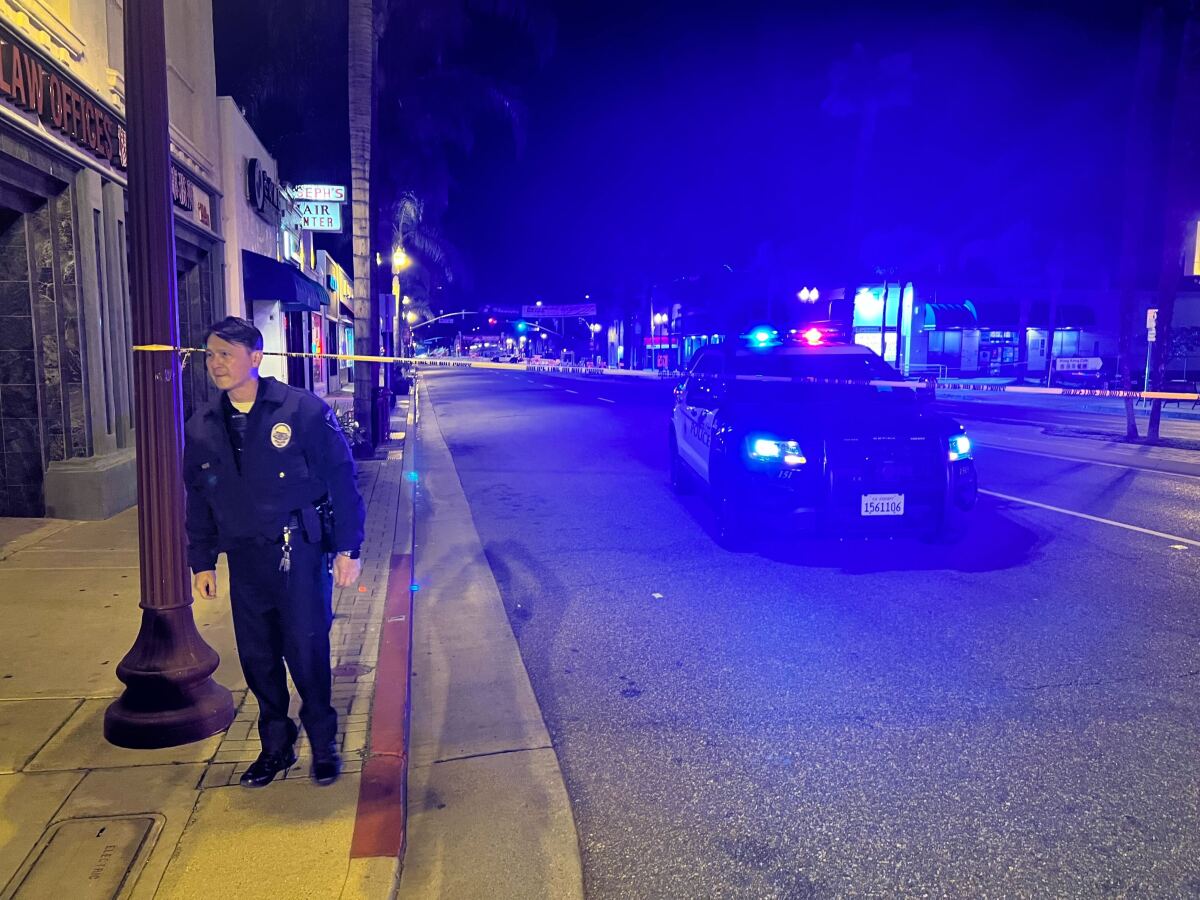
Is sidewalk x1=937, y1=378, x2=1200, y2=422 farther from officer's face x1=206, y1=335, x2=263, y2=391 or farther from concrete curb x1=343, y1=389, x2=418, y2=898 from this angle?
Answer: officer's face x1=206, y1=335, x2=263, y2=391

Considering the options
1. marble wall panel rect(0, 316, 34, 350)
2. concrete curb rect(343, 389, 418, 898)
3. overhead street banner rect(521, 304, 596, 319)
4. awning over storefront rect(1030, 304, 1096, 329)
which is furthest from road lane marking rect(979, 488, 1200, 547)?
overhead street banner rect(521, 304, 596, 319)

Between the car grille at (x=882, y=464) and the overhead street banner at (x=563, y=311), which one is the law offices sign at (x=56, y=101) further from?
the overhead street banner at (x=563, y=311)

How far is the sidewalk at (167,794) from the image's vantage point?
2.97 m

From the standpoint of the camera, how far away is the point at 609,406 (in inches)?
1064

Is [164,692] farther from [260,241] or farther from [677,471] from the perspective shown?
[260,241]

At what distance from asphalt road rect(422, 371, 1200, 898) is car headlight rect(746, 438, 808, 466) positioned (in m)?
0.92

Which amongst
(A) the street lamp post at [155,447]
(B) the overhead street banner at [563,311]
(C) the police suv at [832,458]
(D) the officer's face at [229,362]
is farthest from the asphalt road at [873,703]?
(B) the overhead street banner at [563,311]

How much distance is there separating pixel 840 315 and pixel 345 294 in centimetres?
2674

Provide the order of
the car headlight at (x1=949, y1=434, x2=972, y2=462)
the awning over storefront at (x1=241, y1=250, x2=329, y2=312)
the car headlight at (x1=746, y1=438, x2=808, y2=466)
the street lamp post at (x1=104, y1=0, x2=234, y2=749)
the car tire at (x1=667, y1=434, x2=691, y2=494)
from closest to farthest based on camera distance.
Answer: the street lamp post at (x1=104, y1=0, x2=234, y2=749) < the car headlight at (x1=746, y1=438, x2=808, y2=466) < the car headlight at (x1=949, y1=434, x2=972, y2=462) < the car tire at (x1=667, y1=434, x2=691, y2=494) < the awning over storefront at (x1=241, y1=250, x2=329, y2=312)

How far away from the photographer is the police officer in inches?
135

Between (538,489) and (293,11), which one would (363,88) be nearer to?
(293,11)

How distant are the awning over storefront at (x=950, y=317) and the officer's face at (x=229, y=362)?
47.8 meters

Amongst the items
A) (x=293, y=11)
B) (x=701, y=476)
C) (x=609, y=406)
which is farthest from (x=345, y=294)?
(x=701, y=476)

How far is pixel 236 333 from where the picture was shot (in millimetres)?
3459
